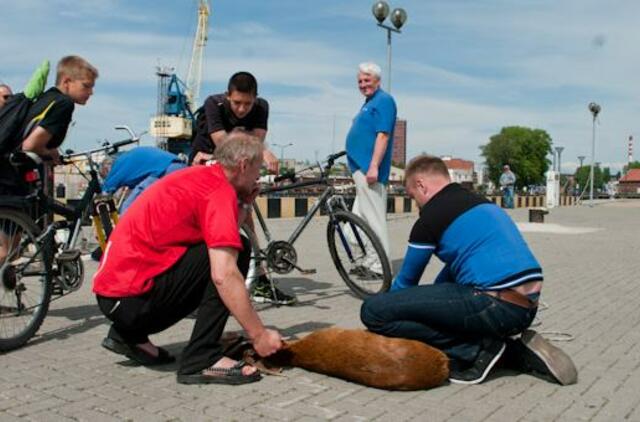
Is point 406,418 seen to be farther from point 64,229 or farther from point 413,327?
point 64,229

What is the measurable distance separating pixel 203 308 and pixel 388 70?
17823 millimetres

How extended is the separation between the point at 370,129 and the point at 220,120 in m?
1.75

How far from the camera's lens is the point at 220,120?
230 inches

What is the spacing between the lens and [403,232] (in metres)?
15.0

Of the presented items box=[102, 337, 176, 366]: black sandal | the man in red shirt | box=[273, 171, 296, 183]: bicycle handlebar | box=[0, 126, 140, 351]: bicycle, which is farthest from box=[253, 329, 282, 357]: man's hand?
box=[273, 171, 296, 183]: bicycle handlebar

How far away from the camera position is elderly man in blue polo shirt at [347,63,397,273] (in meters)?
6.91

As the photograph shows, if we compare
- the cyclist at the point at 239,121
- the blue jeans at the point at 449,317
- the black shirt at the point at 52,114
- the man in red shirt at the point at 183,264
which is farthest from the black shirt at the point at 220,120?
the blue jeans at the point at 449,317

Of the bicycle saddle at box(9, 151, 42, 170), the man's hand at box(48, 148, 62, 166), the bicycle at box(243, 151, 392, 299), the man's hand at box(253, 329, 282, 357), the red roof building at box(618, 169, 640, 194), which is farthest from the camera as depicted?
the red roof building at box(618, 169, 640, 194)

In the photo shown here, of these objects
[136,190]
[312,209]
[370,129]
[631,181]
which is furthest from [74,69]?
[631,181]

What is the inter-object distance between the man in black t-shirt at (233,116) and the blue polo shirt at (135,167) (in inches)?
11.8

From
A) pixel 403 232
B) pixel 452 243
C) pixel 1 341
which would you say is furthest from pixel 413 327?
pixel 403 232

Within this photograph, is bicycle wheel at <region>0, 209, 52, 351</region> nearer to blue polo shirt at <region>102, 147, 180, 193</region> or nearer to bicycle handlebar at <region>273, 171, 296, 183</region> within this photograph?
blue polo shirt at <region>102, 147, 180, 193</region>

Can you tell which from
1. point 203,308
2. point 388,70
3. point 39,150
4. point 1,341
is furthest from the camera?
point 388,70

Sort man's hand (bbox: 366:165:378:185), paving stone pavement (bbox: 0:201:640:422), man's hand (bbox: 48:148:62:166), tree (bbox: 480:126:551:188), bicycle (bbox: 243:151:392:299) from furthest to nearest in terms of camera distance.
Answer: tree (bbox: 480:126:551:188), man's hand (bbox: 366:165:378:185), bicycle (bbox: 243:151:392:299), man's hand (bbox: 48:148:62:166), paving stone pavement (bbox: 0:201:640:422)
